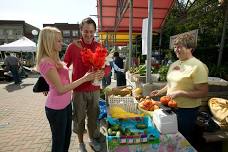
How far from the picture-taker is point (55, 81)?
2.73 meters

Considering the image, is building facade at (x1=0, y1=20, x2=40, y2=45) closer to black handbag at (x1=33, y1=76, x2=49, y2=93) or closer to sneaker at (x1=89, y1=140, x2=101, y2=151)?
sneaker at (x1=89, y1=140, x2=101, y2=151)

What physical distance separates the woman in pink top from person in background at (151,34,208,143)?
956 millimetres

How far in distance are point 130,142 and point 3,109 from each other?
6.69 m

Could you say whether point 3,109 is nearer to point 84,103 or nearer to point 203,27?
point 84,103

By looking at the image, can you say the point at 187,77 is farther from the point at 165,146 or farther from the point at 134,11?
the point at 134,11

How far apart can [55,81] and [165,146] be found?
1365mm

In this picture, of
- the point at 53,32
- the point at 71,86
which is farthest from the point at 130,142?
the point at 53,32

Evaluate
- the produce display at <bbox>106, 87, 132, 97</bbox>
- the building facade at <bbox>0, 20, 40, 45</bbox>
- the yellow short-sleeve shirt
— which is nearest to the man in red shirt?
the produce display at <bbox>106, 87, 132, 97</bbox>

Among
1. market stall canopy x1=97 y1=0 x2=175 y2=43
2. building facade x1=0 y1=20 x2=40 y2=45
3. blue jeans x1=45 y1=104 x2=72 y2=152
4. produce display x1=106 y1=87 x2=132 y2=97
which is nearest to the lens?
blue jeans x1=45 y1=104 x2=72 y2=152

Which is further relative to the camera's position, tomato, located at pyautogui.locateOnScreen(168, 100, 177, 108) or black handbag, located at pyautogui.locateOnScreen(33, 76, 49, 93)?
black handbag, located at pyautogui.locateOnScreen(33, 76, 49, 93)

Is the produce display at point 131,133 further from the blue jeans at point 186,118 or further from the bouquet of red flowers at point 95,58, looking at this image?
the bouquet of red flowers at point 95,58

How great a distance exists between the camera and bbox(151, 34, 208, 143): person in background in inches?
117

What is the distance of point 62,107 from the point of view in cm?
295

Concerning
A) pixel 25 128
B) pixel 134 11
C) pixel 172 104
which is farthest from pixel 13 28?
pixel 172 104
